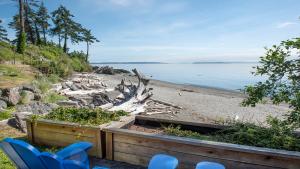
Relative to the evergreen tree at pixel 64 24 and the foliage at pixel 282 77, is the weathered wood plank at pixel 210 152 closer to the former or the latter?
the foliage at pixel 282 77

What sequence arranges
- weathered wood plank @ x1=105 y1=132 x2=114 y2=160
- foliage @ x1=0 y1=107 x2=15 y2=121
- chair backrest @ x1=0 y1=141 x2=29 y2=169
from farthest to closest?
foliage @ x1=0 y1=107 x2=15 y2=121 → weathered wood plank @ x1=105 y1=132 x2=114 y2=160 → chair backrest @ x1=0 y1=141 x2=29 y2=169

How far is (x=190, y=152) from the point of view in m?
4.09

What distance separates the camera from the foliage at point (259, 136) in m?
3.98

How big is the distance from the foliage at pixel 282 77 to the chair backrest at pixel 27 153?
11.7 ft

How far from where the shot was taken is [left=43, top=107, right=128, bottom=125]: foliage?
17.0 feet

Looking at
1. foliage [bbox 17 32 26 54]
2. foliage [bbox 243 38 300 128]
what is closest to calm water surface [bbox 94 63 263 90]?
foliage [bbox 243 38 300 128]

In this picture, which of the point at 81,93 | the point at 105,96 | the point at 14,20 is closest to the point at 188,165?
the point at 105,96

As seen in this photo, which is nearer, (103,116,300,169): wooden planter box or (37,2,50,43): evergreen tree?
(103,116,300,169): wooden planter box

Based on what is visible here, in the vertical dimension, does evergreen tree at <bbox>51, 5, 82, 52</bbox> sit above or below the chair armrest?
above

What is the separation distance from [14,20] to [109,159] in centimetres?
4353

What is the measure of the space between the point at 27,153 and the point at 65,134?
2.28 meters

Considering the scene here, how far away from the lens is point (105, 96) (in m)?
11.6

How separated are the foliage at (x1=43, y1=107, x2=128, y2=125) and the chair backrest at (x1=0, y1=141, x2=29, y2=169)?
2058 millimetres

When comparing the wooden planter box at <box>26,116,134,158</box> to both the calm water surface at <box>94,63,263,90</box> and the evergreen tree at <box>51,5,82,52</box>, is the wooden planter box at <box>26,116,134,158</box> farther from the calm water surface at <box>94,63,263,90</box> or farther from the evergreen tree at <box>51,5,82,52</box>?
the evergreen tree at <box>51,5,82,52</box>
